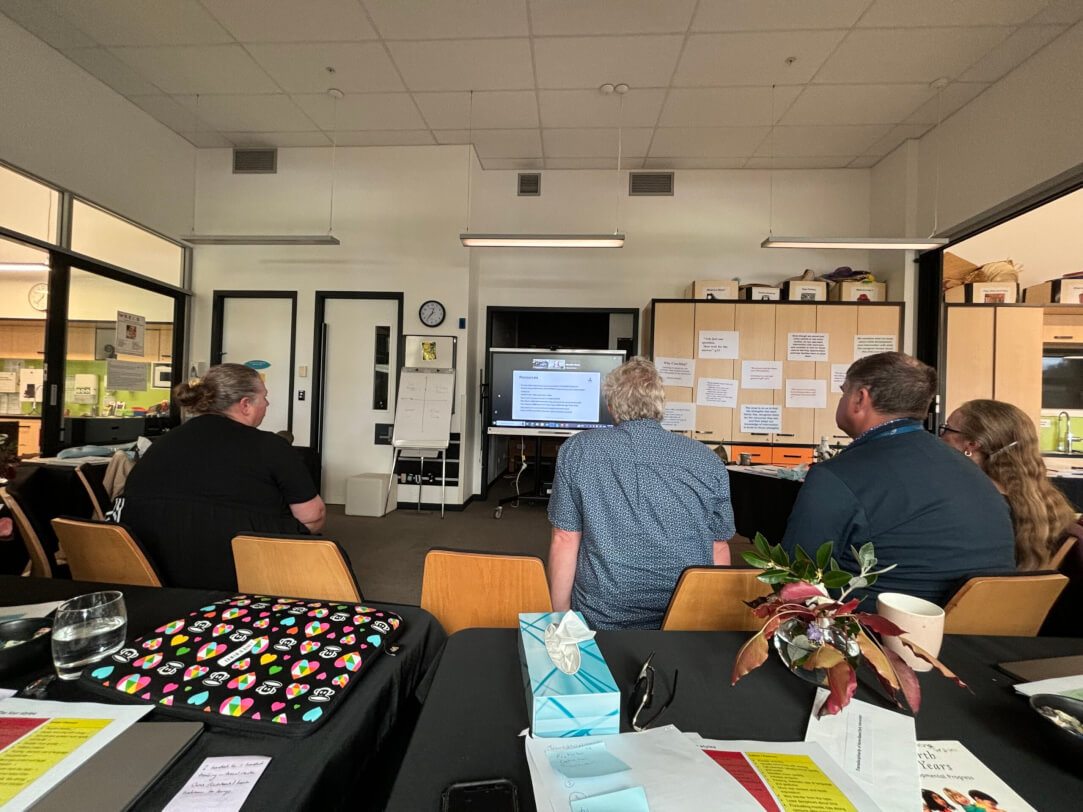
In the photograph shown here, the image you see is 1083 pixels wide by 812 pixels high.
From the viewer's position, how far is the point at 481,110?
3.96 metres

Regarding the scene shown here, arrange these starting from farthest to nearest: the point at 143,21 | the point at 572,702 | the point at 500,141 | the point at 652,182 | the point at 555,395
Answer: the point at 652,182
the point at 555,395
the point at 500,141
the point at 143,21
the point at 572,702

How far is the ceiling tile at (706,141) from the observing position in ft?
13.6

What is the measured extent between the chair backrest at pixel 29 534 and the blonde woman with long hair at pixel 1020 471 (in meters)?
3.27

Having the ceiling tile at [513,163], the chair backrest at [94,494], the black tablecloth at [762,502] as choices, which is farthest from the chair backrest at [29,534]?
the ceiling tile at [513,163]

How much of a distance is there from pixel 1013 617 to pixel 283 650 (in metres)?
1.63

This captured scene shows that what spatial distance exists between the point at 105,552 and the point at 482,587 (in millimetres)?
1153

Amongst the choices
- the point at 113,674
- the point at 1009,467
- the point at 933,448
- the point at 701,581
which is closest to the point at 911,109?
the point at 1009,467

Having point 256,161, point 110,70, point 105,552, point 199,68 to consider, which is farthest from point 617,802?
point 256,161

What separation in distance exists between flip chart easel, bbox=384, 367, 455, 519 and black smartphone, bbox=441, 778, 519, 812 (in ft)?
13.4

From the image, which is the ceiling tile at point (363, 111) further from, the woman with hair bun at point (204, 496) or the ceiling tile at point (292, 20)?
the woman with hair bun at point (204, 496)

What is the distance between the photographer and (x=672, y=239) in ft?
16.4

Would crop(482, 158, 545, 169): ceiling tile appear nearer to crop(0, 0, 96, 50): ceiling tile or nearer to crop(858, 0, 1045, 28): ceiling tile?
crop(858, 0, 1045, 28): ceiling tile

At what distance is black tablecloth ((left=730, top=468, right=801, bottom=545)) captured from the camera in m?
2.74

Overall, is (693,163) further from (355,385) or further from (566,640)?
(566,640)
